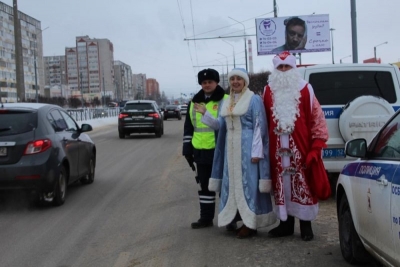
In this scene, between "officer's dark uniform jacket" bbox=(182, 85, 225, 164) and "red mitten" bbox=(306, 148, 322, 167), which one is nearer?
"red mitten" bbox=(306, 148, 322, 167)

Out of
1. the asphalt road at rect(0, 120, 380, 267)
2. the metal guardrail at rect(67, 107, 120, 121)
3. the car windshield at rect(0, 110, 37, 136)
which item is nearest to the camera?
the asphalt road at rect(0, 120, 380, 267)

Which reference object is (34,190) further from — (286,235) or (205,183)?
(286,235)

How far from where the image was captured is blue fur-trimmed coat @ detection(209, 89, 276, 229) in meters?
5.47

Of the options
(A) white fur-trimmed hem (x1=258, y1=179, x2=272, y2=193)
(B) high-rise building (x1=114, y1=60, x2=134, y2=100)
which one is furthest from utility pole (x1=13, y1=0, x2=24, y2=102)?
(B) high-rise building (x1=114, y1=60, x2=134, y2=100)

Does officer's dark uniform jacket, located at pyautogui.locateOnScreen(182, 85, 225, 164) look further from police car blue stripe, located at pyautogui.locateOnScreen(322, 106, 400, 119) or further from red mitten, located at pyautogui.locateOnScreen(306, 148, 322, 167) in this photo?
police car blue stripe, located at pyautogui.locateOnScreen(322, 106, 400, 119)

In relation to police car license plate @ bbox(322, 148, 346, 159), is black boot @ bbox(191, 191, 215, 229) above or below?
below

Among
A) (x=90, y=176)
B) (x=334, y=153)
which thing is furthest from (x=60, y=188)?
(x=334, y=153)

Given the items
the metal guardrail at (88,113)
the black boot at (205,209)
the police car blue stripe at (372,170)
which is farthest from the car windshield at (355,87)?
the metal guardrail at (88,113)

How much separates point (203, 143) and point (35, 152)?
8.59ft

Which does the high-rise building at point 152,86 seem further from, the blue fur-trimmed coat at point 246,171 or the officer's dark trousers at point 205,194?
the blue fur-trimmed coat at point 246,171

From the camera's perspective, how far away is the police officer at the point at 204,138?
6.00 m

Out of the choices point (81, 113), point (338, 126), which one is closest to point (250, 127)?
point (338, 126)

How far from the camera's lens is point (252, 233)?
5762 mm

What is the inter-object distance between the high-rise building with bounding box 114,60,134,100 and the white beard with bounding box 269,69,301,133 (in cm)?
11857
